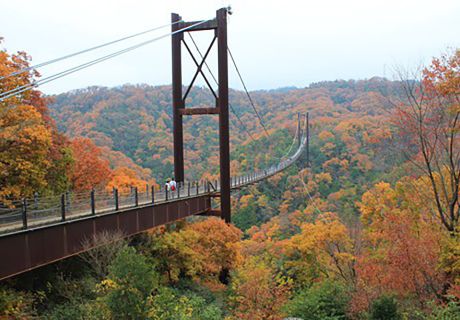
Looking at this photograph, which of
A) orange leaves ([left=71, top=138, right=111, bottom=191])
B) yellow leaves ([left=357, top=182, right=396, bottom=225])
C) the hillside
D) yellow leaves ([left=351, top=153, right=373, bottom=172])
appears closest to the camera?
orange leaves ([left=71, top=138, right=111, bottom=191])

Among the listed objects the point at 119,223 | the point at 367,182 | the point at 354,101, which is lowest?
the point at 367,182

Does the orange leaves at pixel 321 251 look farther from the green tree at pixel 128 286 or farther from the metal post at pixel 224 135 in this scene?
the green tree at pixel 128 286

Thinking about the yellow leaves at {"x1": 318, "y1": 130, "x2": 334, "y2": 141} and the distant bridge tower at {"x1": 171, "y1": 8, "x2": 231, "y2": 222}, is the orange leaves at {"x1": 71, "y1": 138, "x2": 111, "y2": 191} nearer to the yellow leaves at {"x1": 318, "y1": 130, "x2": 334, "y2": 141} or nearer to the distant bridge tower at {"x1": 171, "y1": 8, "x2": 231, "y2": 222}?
the distant bridge tower at {"x1": 171, "y1": 8, "x2": 231, "y2": 222}

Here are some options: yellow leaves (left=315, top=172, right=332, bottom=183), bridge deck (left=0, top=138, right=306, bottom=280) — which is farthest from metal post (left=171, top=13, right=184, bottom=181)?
yellow leaves (left=315, top=172, right=332, bottom=183)

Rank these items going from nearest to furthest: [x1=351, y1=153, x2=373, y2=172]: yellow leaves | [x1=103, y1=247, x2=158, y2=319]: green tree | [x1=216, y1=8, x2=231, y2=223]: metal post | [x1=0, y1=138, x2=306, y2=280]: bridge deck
Result: [x1=0, y1=138, x2=306, y2=280]: bridge deck → [x1=103, y1=247, x2=158, y2=319]: green tree → [x1=216, y1=8, x2=231, y2=223]: metal post → [x1=351, y1=153, x2=373, y2=172]: yellow leaves

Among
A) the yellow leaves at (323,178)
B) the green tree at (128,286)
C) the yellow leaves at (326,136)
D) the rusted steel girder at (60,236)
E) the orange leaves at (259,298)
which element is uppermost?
the yellow leaves at (326,136)

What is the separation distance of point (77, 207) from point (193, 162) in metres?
55.4

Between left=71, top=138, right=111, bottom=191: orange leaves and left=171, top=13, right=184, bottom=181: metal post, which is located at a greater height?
left=171, top=13, right=184, bottom=181: metal post

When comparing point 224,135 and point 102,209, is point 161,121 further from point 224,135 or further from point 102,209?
point 102,209

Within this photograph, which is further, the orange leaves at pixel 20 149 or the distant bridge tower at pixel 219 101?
the distant bridge tower at pixel 219 101

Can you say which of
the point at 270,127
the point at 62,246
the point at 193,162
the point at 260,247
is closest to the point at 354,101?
the point at 270,127

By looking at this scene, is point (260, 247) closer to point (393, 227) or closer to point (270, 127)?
point (393, 227)

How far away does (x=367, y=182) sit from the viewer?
52.7 meters

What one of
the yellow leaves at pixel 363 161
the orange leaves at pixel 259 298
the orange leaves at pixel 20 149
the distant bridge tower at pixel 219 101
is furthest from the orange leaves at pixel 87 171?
the yellow leaves at pixel 363 161
